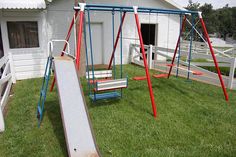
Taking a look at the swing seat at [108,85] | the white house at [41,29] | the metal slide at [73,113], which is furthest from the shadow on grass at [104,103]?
the white house at [41,29]

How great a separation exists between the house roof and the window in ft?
3.20

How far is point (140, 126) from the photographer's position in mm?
4191

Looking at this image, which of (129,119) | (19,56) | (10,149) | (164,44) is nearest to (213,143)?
(129,119)

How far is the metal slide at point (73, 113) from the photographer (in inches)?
124

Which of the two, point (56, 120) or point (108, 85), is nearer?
point (56, 120)

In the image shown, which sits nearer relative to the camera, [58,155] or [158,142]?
[58,155]

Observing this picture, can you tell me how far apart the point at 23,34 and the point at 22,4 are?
4.36 ft

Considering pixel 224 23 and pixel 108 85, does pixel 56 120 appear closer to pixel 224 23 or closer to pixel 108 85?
pixel 108 85

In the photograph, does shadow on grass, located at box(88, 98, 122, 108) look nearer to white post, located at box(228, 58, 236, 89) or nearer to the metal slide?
the metal slide

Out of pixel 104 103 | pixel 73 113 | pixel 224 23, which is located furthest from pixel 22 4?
pixel 224 23

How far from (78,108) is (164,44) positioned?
365 inches

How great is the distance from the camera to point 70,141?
125 inches

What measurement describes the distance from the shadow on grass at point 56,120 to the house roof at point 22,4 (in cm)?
373

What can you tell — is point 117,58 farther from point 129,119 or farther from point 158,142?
point 158,142
